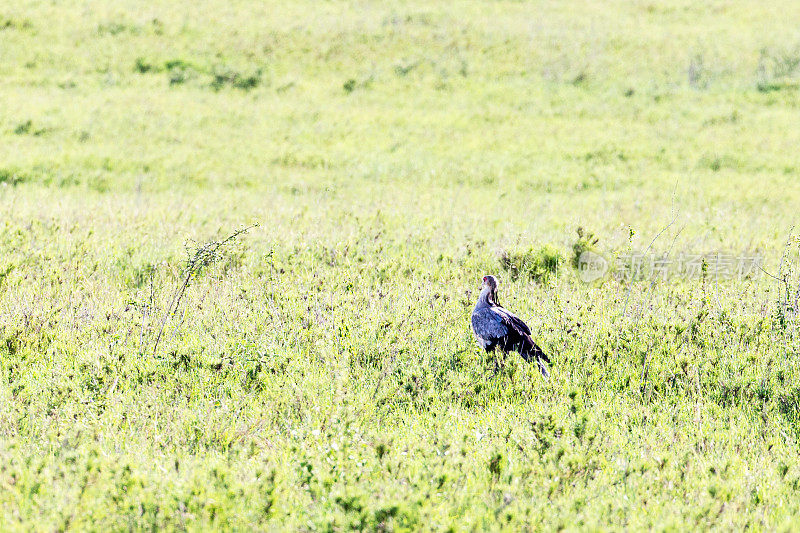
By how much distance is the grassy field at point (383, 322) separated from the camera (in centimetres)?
344

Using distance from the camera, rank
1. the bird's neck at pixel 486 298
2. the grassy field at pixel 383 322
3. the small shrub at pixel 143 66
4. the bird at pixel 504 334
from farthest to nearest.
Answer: the small shrub at pixel 143 66 < the bird's neck at pixel 486 298 < the bird at pixel 504 334 < the grassy field at pixel 383 322

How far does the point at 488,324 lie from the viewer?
5023 mm

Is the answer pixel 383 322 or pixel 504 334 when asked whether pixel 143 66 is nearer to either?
pixel 383 322

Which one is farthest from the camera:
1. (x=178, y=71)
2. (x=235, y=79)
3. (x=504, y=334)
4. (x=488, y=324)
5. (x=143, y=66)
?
(x=143, y=66)

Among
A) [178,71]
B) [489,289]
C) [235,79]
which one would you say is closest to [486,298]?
[489,289]

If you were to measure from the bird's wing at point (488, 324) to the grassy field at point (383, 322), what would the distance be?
0.24 metres

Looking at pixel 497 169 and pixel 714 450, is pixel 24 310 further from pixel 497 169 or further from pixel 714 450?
pixel 497 169

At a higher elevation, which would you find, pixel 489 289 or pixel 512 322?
pixel 489 289

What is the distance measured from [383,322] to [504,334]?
111 centimetres

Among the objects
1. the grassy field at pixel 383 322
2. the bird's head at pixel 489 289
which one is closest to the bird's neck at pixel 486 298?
the bird's head at pixel 489 289

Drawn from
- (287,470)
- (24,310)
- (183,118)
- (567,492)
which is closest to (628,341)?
(567,492)

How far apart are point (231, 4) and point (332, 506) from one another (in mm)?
29844

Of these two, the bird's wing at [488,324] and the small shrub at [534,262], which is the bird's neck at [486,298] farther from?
the small shrub at [534,262]

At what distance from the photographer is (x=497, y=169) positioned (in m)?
14.8
